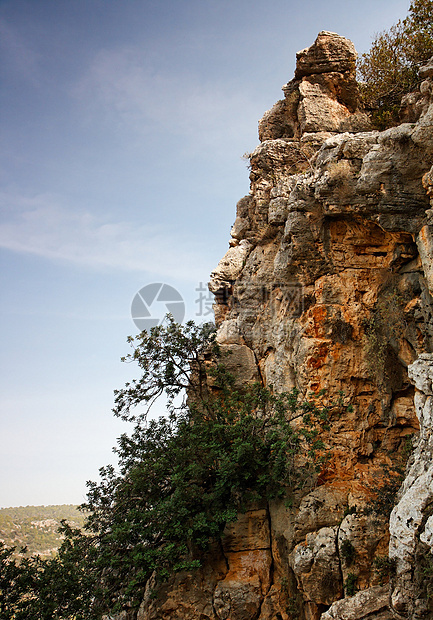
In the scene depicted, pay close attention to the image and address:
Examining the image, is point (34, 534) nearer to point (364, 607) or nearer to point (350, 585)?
point (350, 585)

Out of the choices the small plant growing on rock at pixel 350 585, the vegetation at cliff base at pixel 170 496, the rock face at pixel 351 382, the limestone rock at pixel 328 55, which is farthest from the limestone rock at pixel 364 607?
the limestone rock at pixel 328 55

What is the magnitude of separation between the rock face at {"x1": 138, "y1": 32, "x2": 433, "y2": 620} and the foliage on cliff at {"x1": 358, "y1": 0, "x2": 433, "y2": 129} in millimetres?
2772

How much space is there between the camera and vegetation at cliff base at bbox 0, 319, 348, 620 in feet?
40.3

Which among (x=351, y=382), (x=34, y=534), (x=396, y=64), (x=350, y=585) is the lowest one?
(x=34, y=534)

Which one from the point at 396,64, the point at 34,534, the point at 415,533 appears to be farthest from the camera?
the point at 34,534

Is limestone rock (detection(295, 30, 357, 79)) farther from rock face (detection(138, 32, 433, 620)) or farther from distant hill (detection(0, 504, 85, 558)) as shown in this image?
distant hill (detection(0, 504, 85, 558))

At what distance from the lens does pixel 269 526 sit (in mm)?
13352

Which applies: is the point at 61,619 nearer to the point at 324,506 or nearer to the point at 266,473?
the point at 266,473

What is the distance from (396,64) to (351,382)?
43.7 ft

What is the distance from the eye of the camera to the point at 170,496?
13203 mm

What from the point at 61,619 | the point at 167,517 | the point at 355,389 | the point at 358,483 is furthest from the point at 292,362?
the point at 61,619

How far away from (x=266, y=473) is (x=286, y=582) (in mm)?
2844

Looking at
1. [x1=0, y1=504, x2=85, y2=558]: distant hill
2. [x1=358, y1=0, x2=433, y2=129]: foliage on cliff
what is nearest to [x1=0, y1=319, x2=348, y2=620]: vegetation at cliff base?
[x1=358, y1=0, x2=433, y2=129]: foliage on cliff

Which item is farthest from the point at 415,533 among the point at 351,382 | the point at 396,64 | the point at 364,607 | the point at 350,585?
the point at 396,64
